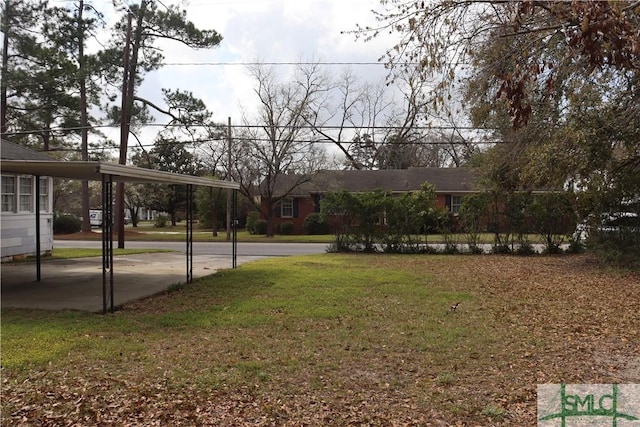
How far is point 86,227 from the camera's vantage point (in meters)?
33.6

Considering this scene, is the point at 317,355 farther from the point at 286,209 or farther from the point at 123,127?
the point at 286,209

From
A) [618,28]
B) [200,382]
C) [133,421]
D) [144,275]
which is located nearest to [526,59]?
[618,28]

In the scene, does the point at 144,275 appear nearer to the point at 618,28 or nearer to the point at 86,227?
the point at 618,28

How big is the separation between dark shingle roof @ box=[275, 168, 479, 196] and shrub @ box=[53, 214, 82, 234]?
13754mm

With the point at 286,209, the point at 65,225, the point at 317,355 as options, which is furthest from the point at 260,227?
the point at 317,355

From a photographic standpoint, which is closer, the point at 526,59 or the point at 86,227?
the point at 526,59

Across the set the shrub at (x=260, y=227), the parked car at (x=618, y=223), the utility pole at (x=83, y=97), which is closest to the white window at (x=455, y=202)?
the shrub at (x=260, y=227)

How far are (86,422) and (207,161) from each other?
3364 cm

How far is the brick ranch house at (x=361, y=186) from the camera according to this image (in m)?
34.2

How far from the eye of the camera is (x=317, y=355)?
5.88 metres

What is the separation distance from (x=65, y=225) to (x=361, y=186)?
64.5 feet

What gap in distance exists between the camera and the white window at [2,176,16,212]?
16312 mm

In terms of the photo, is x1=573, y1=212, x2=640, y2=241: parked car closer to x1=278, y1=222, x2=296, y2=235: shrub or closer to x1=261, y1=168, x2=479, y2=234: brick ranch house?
x1=261, y1=168, x2=479, y2=234: brick ranch house

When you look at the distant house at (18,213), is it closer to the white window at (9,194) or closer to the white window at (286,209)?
the white window at (9,194)
